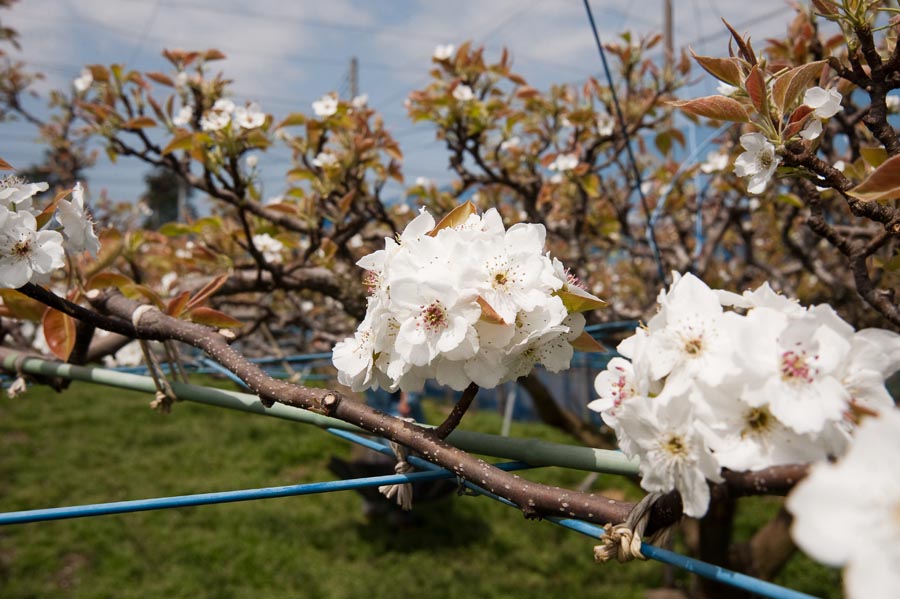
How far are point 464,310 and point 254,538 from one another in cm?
370

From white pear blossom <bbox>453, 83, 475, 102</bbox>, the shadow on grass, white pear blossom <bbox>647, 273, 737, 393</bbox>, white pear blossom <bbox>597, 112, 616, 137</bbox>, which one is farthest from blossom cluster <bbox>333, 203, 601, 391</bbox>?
the shadow on grass

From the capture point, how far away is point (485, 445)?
2.26 ft

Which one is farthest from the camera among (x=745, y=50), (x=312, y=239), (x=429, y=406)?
(x=429, y=406)

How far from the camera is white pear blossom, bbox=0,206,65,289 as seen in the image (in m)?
0.77

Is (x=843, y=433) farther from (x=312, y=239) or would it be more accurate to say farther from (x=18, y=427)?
(x=18, y=427)

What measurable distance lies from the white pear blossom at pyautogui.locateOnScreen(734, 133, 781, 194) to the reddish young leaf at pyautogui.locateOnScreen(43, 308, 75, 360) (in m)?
1.02

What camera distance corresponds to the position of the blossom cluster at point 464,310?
2.00 feet

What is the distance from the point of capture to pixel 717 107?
0.77 meters

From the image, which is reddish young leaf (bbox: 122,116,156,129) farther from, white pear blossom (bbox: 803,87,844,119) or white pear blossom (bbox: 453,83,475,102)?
white pear blossom (bbox: 803,87,844,119)

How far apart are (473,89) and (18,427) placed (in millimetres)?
5208

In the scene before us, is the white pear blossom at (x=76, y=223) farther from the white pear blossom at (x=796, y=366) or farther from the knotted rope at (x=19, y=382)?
the white pear blossom at (x=796, y=366)

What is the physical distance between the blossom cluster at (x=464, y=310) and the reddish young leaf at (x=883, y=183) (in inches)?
9.8

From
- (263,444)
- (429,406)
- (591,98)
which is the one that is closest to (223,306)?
(591,98)

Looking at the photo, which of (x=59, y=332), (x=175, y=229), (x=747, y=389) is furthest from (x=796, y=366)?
(x=175, y=229)
